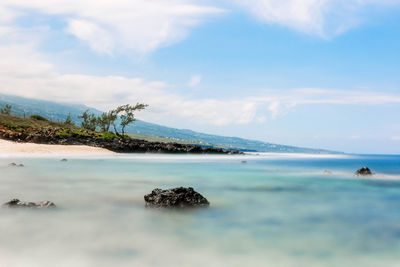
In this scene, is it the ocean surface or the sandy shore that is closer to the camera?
the ocean surface

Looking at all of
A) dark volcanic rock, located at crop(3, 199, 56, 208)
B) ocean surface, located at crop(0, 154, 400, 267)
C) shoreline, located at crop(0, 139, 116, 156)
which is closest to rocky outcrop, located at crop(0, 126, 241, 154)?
shoreline, located at crop(0, 139, 116, 156)

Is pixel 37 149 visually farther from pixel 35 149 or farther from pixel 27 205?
pixel 27 205

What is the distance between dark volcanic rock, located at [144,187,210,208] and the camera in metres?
12.1

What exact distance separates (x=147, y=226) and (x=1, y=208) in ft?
17.0

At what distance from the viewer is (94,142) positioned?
69.9 m

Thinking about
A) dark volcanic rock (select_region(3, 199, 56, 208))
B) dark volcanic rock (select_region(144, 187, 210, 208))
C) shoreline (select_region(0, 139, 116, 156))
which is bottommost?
shoreline (select_region(0, 139, 116, 156))

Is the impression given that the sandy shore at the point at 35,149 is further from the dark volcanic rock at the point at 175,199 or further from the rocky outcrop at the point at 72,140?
the dark volcanic rock at the point at 175,199

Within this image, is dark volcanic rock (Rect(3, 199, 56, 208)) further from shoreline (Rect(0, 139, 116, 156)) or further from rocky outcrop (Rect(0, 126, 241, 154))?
rocky outcrop (Rect(0, 126, 241, 154))

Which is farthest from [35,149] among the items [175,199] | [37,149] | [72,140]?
[175,199]

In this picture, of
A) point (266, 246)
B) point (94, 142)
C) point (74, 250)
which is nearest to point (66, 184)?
point (74, 250)

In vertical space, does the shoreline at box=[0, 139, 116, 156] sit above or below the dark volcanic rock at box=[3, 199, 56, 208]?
below

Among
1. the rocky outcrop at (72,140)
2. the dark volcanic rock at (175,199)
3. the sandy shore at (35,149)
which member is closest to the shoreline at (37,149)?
the sandy shore at (35,149)

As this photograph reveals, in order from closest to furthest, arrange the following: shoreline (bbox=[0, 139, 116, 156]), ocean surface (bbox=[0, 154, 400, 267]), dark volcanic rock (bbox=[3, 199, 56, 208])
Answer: ocean surface (bbox=[0, 154, 400, 267]) < dark volcanic rock (bbox=[3, 199, 56, 208]) < shoreline (bbox=[0, 139, 116, 156])

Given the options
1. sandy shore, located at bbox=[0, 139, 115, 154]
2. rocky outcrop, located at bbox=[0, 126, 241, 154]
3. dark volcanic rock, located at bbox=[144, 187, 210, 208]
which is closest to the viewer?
dark volcanic rock, located at bbox=[144, 187, 210, 208]
